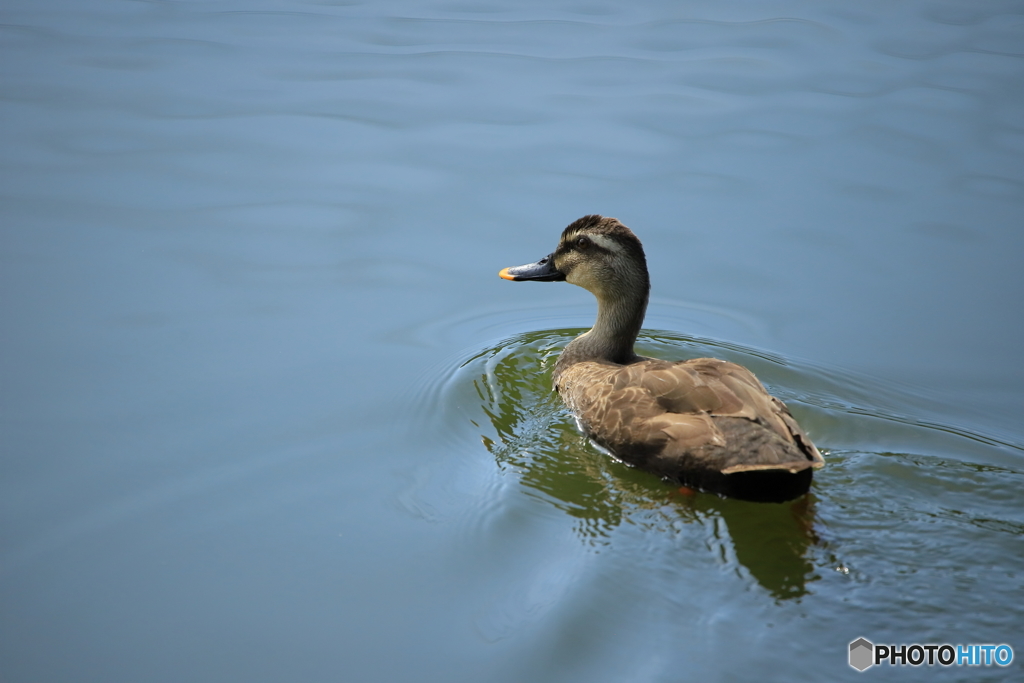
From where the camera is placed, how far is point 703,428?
5180 mm

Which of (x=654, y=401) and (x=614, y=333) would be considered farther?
(x=614, y=333)

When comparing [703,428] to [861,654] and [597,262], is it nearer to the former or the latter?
[861,654]

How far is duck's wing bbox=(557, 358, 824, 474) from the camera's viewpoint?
4903 mm

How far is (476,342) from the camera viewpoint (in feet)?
23.4

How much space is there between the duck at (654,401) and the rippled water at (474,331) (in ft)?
0.82

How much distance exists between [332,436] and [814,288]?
4.40 m

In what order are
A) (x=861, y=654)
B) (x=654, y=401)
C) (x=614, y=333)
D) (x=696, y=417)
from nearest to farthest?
1. (x=861, y=654)
2. (x=696, y=417)
3. (x=654, y=401)
4. (x=614, y=333)

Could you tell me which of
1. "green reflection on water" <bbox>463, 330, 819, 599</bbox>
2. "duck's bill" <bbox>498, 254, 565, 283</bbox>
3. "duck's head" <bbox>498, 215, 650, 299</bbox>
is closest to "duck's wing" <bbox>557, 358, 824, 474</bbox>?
"green reflection on water" <bbox>463, 330, 819, 599</bbox>

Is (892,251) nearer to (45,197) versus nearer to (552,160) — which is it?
(552,160)

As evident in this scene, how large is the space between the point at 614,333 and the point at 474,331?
46.3 inches

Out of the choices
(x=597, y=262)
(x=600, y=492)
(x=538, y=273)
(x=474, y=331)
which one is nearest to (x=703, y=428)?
(x=600, y=492)

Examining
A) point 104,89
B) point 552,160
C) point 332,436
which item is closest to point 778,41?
point 552,160

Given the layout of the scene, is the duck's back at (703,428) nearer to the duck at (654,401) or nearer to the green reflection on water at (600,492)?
the duck at (654,401)

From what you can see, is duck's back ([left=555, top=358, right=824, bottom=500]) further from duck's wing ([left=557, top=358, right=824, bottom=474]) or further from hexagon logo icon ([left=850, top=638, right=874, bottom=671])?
hexagon logo icon ([left=850, top=638, right=874, bottom=671])
